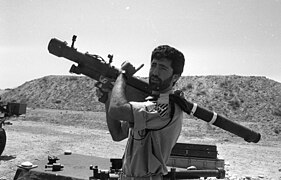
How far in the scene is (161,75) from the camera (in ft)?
8.38

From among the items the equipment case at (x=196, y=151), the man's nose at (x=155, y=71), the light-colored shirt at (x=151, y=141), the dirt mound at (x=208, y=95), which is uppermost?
the dirt mound at (x=208, y=95)

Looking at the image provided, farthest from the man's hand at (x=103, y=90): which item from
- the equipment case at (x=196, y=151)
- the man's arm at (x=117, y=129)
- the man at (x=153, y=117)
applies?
the equipment case at (x=196, y=151)

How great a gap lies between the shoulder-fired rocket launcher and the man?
1.48 ft

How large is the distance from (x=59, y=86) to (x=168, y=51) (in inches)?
2320

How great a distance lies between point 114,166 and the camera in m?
3.72

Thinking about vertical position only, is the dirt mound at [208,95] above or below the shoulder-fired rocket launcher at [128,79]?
above

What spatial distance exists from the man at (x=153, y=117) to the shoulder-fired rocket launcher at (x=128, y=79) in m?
0.45

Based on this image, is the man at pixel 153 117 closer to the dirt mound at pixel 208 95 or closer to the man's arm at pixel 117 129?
the man's arm at pixel 117 129

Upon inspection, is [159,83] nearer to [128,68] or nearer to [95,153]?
[128,68]

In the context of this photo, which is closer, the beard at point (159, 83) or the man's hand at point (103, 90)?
the beard at point (159, 83)

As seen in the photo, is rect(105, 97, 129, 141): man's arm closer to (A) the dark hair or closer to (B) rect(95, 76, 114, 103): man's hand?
(B) rect(95, 76, 114, 103): man's hand

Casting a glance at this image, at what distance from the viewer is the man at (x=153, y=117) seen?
7.63ft

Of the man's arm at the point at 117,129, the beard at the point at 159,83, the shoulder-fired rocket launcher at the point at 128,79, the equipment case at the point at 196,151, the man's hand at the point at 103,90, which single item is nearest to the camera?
the beard at the point at 159,83

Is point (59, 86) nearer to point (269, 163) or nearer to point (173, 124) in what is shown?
point (269, 163)
